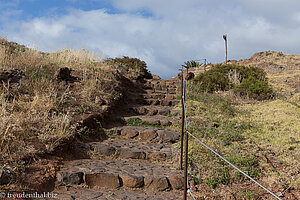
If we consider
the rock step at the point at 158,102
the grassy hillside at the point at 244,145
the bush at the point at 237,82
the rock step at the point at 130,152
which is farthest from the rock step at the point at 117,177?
the bush at the point at 237,82

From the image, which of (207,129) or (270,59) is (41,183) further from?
(270,59)

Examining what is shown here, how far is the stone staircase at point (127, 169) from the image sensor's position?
3.53 meters

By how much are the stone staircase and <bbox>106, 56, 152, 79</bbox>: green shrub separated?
23.6 feet

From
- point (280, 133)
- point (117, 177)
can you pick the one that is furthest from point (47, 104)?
point (280, 133)

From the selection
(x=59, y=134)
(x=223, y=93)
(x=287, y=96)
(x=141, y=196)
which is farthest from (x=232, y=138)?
(x=287, y=96)

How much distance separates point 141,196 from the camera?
3447 millimetres

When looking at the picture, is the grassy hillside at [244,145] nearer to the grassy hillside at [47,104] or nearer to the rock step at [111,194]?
the rock step at [111,194]

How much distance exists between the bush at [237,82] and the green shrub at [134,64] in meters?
3.68

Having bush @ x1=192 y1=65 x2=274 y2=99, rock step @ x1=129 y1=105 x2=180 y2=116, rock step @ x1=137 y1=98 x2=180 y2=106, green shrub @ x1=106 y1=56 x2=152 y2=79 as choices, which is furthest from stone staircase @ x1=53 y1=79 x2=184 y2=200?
green shrub @ x1=106 y1=56 x2=152 y2=79

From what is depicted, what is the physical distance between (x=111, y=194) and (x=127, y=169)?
68 centimetres

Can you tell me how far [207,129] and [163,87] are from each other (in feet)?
18.2

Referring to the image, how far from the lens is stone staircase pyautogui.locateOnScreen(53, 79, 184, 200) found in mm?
3529

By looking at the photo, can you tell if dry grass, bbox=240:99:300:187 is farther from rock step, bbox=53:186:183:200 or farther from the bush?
rock step, bbox=53:186:183:200

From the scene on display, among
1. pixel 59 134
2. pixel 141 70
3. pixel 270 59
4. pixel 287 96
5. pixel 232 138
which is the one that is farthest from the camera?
pixel 270 59
